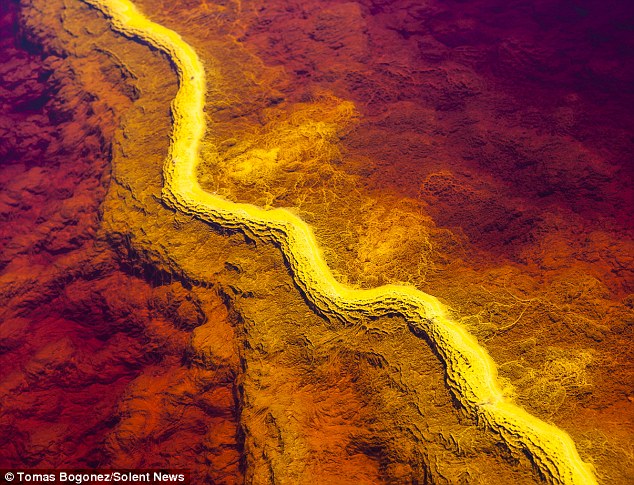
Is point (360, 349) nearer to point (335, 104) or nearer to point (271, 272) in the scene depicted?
point (271, 272)

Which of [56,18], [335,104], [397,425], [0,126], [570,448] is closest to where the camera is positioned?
[570,448]

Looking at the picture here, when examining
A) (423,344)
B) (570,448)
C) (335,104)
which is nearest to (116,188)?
(335,104)

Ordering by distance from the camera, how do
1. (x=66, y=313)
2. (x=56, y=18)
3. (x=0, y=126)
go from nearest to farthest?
(x=66, y=313)
(x=0, y=126)
(x=56, y=18)
